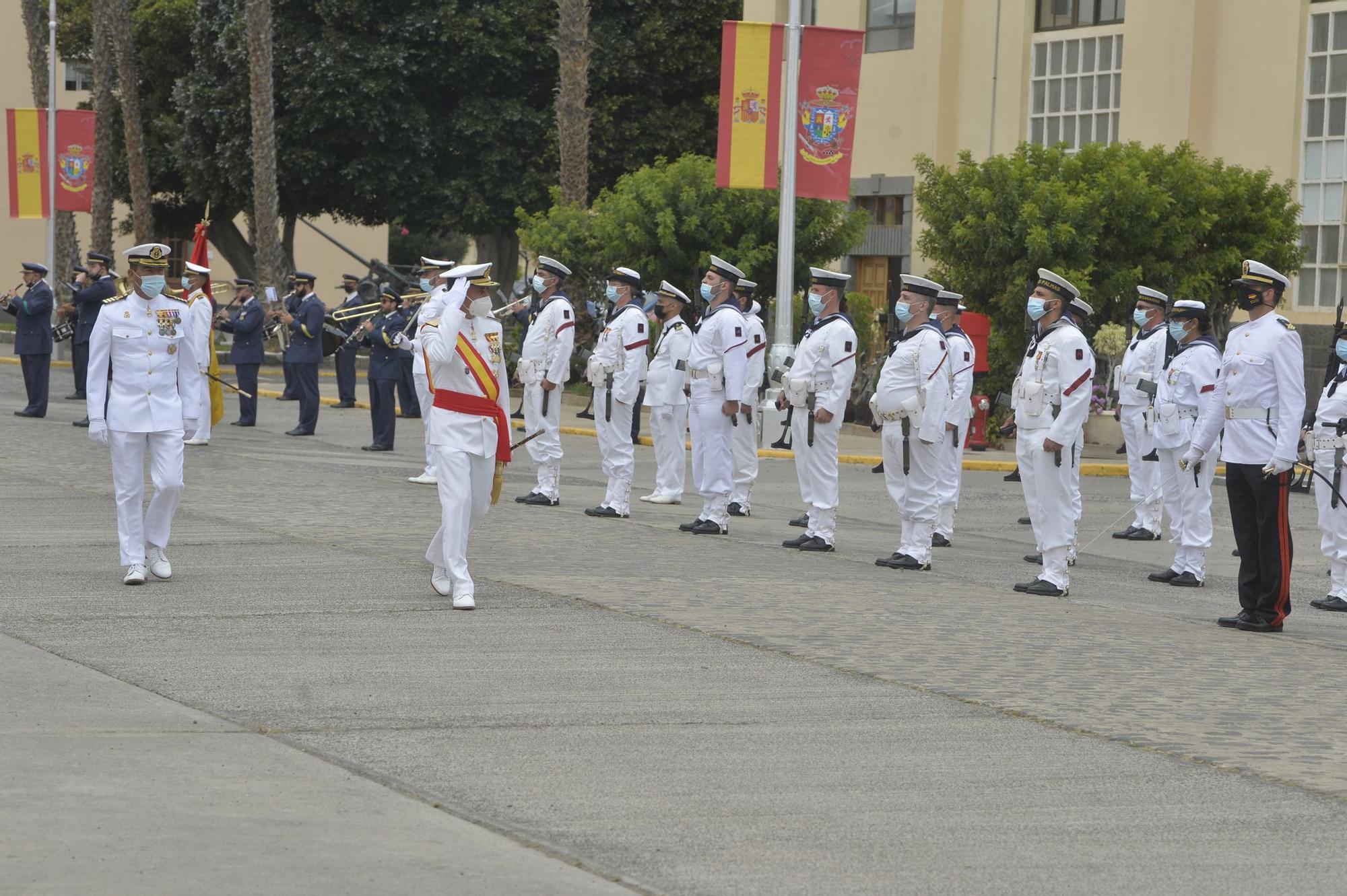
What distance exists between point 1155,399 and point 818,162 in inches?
405

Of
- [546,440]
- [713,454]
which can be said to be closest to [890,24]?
[546,440]

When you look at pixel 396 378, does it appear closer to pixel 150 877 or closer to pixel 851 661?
pixel 851 661

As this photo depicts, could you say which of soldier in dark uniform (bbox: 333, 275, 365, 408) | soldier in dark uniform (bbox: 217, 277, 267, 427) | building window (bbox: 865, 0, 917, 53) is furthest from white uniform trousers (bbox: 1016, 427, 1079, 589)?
building window (bbox: 865, 0, 917, 53)

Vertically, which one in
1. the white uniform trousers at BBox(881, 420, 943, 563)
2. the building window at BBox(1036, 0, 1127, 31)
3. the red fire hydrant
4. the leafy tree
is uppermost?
the building window at BBox(1036, 0, 1127, 31)

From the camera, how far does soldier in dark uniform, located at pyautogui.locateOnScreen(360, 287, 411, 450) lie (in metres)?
22.0

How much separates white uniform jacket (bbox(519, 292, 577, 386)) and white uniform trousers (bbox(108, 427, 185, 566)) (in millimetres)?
5153

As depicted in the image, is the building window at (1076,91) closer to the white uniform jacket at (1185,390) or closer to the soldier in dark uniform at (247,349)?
the soldier in dark uniform at (247,349)

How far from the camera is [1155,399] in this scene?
14609 mm

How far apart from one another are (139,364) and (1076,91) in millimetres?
22746

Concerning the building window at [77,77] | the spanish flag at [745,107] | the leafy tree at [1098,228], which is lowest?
the leafy tree at [1098,228]

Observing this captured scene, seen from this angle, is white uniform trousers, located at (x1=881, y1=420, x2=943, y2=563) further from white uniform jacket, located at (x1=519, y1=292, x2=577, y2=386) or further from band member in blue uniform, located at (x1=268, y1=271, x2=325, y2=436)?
band member in blue uniform, located at (x1=268, y1=271, x2=325, y2=436)

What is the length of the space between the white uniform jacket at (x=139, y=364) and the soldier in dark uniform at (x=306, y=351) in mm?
12059

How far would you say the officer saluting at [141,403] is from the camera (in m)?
11.2

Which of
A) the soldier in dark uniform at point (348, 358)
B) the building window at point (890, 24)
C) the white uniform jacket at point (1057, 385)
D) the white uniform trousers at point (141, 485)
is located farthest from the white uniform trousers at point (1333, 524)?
the building window at point (890, 24)
